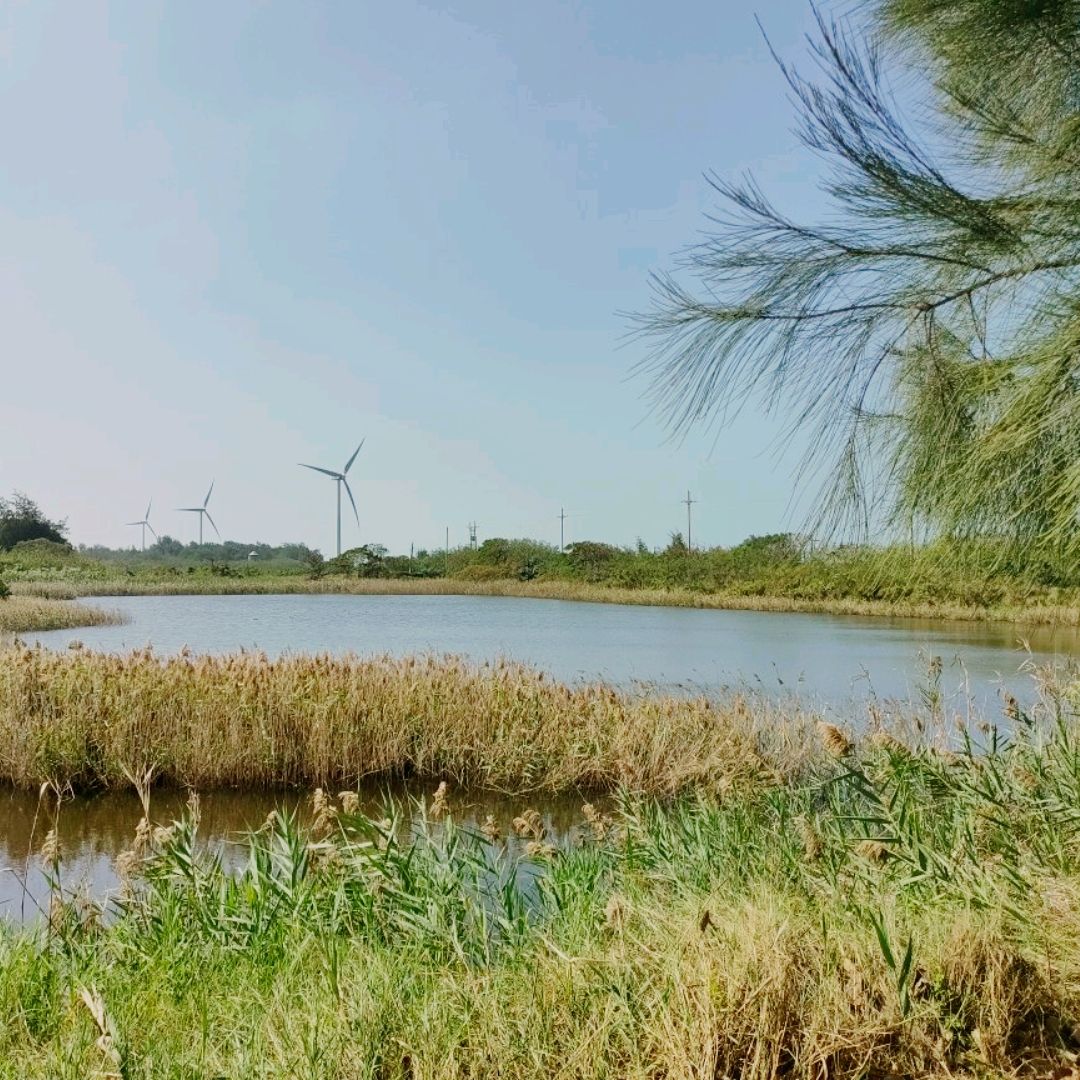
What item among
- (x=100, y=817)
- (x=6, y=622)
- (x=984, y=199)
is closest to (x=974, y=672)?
(x=100, y=817)

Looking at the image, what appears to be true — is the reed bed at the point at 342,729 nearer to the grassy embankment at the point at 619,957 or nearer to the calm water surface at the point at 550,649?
the calm water surface at the point at 550,649

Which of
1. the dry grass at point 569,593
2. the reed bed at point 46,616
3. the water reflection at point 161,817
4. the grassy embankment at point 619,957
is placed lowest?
the water reflection at point 161,817

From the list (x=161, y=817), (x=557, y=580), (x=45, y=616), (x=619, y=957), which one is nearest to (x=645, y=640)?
(x=161, y=817)

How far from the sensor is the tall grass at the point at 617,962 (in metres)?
2.21

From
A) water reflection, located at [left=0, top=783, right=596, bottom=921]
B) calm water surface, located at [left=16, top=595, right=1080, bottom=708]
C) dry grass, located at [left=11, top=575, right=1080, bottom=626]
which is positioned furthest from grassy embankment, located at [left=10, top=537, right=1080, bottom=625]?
water reflection, located at [left=0, top=783, right=596, bottom=921]

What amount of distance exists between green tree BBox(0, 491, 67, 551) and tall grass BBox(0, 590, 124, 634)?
38152mm

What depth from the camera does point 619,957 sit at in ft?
8.15

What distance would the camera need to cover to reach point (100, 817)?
8008mm

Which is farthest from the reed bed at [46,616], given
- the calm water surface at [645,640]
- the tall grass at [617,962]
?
the tall grass at [617,962]

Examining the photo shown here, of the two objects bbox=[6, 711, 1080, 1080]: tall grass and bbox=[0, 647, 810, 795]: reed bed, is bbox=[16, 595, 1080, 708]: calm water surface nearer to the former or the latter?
bbox=[0, 647, 810, 795]: reed bed

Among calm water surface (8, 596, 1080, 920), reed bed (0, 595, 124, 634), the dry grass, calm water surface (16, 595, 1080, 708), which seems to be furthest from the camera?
the dry grass

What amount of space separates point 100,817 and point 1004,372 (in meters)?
7.65

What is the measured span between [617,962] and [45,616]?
2717 cm

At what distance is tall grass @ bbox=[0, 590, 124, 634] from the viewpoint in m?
24.5
